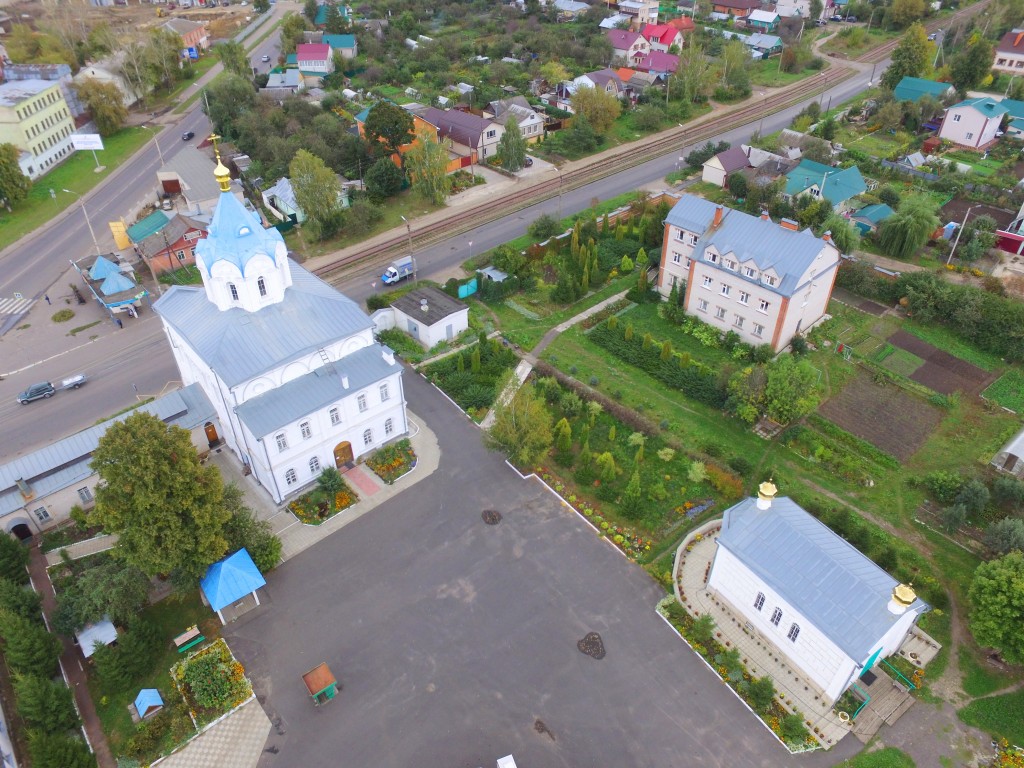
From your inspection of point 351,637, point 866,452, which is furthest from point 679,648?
point 866,452

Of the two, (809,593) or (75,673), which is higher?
(809,593)

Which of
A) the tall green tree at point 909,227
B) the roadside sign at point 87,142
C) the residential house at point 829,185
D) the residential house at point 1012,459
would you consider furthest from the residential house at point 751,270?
the roadside sign at point 87,142

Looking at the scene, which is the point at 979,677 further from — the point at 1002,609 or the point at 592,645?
the point at 592,645

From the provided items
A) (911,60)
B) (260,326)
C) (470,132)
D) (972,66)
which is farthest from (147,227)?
(972,66)

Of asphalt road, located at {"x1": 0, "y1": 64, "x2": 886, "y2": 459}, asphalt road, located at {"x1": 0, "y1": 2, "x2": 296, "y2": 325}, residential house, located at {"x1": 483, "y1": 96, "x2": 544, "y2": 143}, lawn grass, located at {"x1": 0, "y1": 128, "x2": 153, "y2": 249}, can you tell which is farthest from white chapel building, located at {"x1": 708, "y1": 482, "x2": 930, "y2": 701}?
lawn grass, located at {"x1": 0, "y1": 128, "x2": 153, "y2": 249}

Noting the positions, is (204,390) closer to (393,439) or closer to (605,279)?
(393,439)

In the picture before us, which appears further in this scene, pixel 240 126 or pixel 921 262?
pixel 240 126
